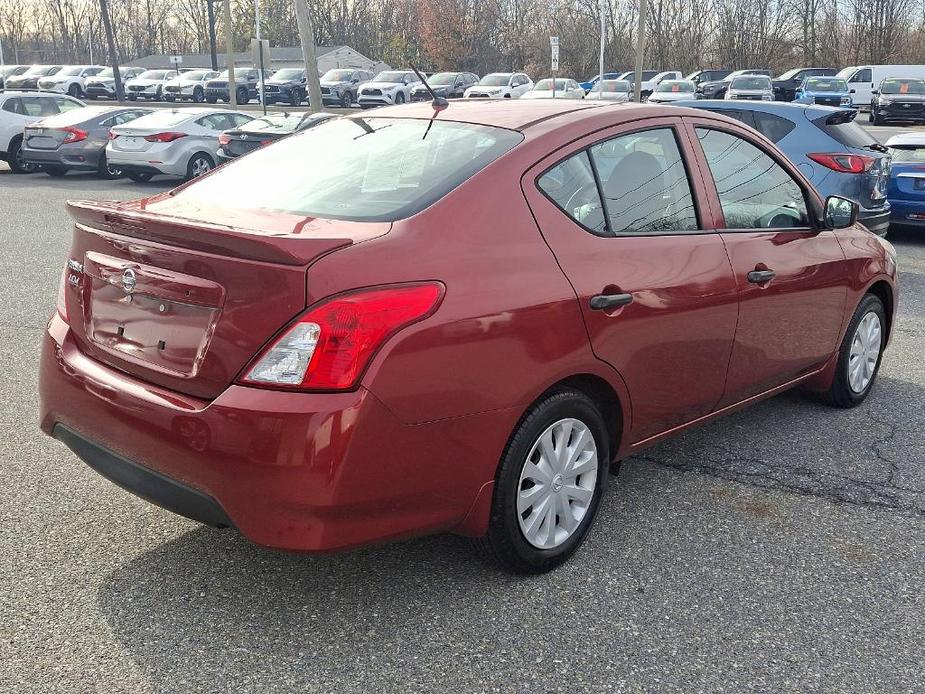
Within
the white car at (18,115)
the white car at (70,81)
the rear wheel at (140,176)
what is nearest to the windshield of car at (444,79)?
the white car at (70,81)

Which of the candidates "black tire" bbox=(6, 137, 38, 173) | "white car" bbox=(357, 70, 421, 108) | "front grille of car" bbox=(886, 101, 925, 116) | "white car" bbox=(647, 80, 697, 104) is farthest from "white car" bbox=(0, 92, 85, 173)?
"front grille of car" bbox=(886, 101, 925, 116)

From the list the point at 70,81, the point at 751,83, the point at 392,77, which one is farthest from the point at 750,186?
the point at 70,81

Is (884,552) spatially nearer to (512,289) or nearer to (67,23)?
(512,289)

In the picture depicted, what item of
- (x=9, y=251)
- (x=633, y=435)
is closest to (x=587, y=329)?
(x=633, y=435)

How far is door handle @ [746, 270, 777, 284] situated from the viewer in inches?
163

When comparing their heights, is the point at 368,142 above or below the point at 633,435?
above

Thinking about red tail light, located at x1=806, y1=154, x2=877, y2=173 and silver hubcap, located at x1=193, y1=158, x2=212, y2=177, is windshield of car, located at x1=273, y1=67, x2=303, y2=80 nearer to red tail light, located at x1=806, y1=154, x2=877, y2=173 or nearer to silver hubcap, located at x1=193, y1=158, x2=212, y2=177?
silver hubcap, located at x1=193, y1=158, x2=212, y2=177

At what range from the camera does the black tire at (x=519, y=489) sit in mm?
3148

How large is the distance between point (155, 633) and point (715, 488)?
2.38 metres

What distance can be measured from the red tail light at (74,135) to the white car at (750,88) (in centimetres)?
2580

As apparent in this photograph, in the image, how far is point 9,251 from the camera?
1027cm

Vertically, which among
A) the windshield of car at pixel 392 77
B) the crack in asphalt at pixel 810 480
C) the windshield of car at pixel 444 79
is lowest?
the crack in asphalt at pixel 810 480

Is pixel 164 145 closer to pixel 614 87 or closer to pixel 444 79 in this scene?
pixel 614 87

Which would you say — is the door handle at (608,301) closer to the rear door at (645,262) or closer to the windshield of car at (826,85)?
the rear door at (645,262)
